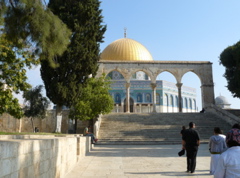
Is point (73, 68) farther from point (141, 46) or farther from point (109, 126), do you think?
point (141, 46)

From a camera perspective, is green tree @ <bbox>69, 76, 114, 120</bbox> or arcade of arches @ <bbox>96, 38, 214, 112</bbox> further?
arcade of arches @ <bbox>96, 38, 214, 112</bbox>

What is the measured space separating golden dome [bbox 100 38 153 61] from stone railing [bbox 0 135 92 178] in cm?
3159

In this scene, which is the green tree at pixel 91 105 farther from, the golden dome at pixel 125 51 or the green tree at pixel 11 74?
the golden dome at pixel 125 51

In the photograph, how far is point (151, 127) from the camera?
57.1ft

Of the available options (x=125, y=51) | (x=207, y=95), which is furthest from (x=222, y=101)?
(x=207, y=95)

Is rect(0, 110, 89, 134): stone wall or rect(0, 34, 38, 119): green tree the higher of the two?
rect(0, 34, 38, 119): green tree

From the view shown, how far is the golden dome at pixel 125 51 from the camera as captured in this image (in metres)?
37.0

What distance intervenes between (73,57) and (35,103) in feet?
25.1

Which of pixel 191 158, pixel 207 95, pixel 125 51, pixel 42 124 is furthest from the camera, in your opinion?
pixel 125 51

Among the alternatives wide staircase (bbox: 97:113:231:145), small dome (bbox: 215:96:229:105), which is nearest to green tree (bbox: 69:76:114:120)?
wide staircase (bbox: 97:113:231:145)

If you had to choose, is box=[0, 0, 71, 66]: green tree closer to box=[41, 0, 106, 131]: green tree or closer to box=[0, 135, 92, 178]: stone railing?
box=[0, 135, 92, 178]: stone railing

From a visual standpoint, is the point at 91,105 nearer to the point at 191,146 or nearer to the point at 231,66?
the point at 191,146

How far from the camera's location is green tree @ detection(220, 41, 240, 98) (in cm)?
2087

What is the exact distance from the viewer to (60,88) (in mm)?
13508
